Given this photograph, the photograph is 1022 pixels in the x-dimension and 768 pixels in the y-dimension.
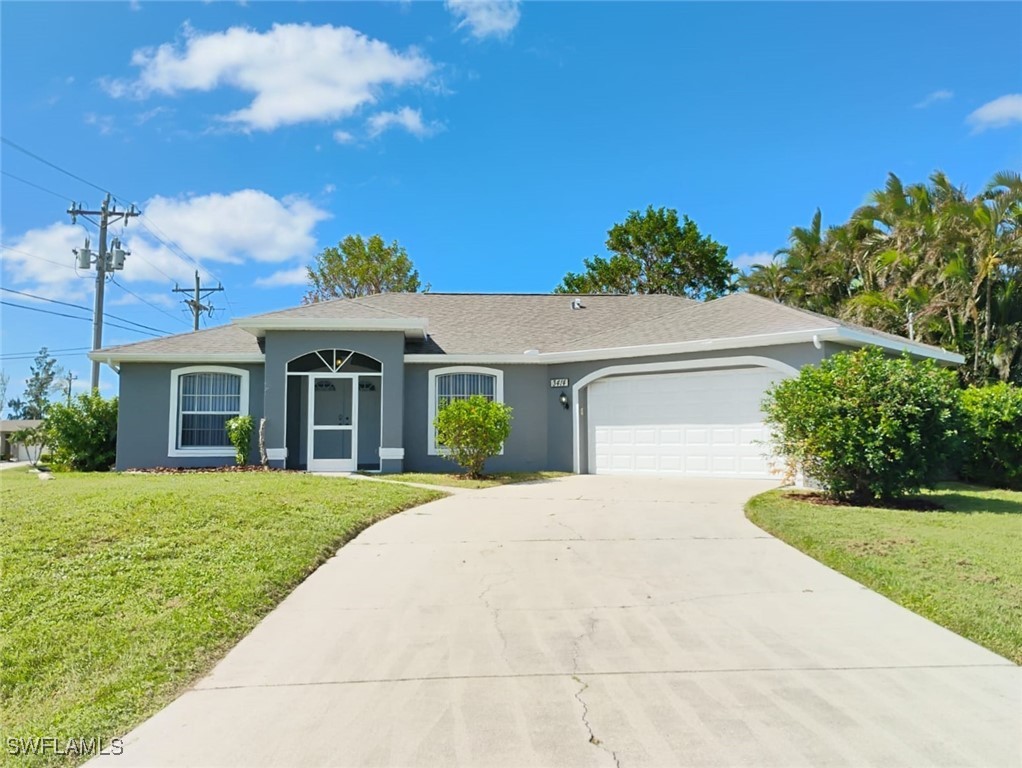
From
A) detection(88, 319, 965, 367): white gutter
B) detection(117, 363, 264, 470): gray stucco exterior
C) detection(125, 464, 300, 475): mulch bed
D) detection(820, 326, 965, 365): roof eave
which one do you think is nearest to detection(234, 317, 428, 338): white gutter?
detection(88, 319, 965, 367): white gutter

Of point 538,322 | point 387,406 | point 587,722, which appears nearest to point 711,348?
point 538,322

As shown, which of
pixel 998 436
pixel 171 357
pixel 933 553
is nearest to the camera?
pixel 933 553

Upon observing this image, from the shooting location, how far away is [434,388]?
15766 millimetres

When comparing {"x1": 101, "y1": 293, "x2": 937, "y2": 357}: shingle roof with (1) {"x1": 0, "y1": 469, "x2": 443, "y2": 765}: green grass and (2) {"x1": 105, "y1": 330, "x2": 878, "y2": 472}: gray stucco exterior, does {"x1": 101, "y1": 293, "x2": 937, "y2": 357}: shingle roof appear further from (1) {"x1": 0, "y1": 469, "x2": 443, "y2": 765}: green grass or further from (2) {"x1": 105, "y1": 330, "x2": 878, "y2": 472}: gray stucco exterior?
(1) {"x1": 0, "y1": 469, "x2": 443, "y2": 765}: green grass

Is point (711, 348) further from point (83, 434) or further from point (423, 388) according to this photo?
point (83, 434)

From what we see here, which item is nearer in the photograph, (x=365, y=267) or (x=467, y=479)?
(x=467, y=479)

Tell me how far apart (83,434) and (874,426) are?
17.2 metres

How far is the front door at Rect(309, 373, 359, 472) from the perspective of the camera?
1500cm

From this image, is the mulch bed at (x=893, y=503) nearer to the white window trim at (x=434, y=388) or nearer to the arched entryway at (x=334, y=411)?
the white window trim at (x=434, y=388)

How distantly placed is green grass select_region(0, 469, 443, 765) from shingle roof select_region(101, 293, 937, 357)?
22.2ft

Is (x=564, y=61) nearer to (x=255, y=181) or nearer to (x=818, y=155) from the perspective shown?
(x=818, y=155)

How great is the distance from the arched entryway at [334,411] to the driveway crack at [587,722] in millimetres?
11738

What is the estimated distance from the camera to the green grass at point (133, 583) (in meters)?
3.70

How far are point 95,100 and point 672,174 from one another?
15908 millimetres
